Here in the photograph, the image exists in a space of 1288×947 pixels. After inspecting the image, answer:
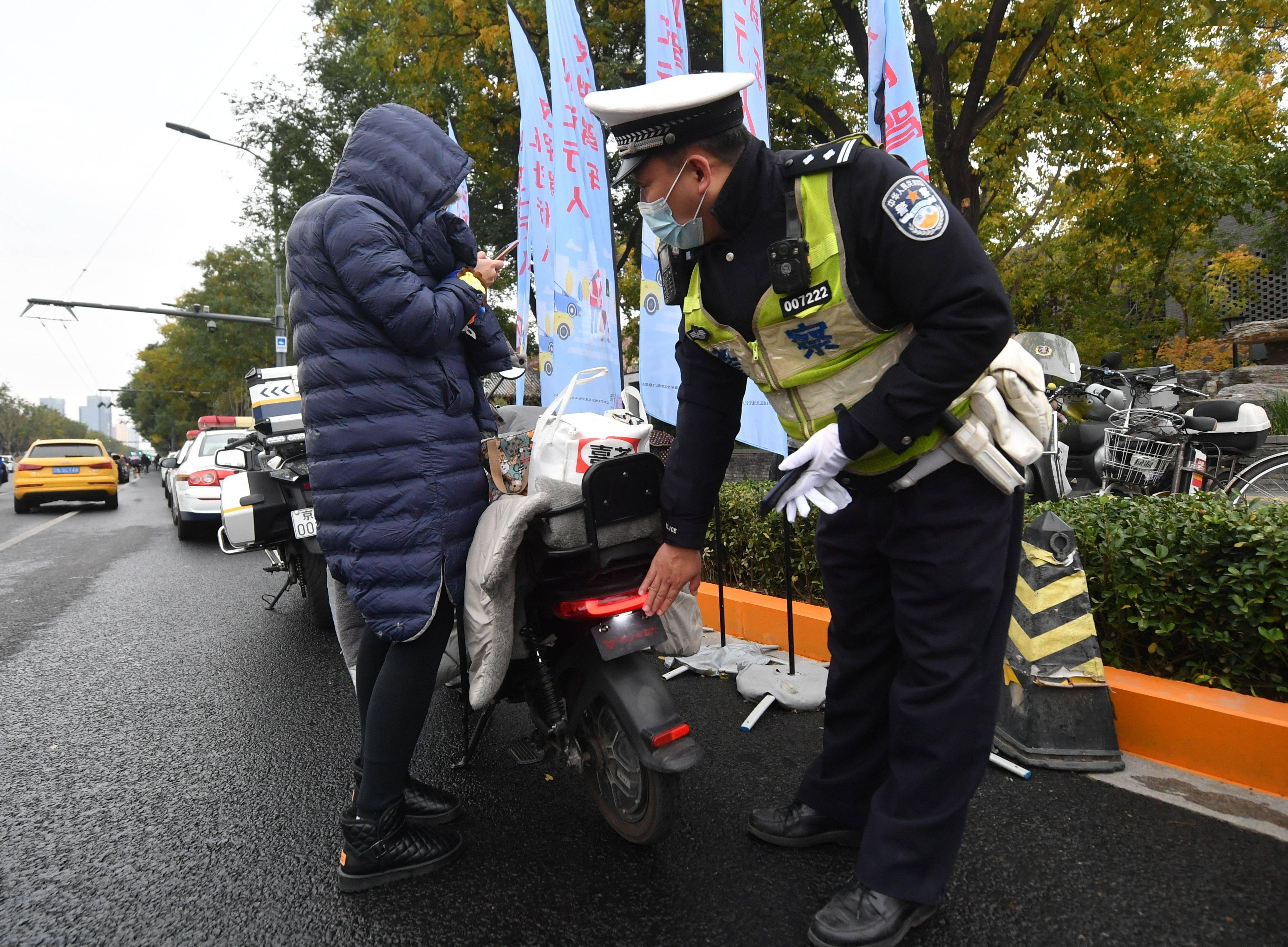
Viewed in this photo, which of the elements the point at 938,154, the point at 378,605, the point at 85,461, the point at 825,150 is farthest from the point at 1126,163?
the point at 85,461

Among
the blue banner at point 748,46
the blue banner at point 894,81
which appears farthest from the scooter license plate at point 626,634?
the blue banner at point 894,81

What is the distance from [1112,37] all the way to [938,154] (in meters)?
2.73

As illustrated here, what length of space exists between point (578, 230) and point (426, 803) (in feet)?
14.5

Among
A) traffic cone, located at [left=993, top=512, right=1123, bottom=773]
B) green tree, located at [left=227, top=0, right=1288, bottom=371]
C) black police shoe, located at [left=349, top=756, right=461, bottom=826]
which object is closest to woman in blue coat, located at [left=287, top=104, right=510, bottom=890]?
black police shoe, located at [left=349, top=756, right=461, bottom=826]

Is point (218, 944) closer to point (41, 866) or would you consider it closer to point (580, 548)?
point (41, 866)

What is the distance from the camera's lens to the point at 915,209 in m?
1.63

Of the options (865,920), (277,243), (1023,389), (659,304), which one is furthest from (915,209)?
(277,243)

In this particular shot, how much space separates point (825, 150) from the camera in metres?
1.77

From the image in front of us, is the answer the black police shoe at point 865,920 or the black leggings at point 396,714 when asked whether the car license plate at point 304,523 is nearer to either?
the black leggings at point 396,714

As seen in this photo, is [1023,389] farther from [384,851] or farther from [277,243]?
[277,243]

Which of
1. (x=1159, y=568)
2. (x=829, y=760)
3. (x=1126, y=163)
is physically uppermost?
(x=1126, y=163)

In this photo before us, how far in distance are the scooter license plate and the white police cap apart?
44.3 inches

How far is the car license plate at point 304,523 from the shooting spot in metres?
4.08

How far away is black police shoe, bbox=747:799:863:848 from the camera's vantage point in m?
2.21
